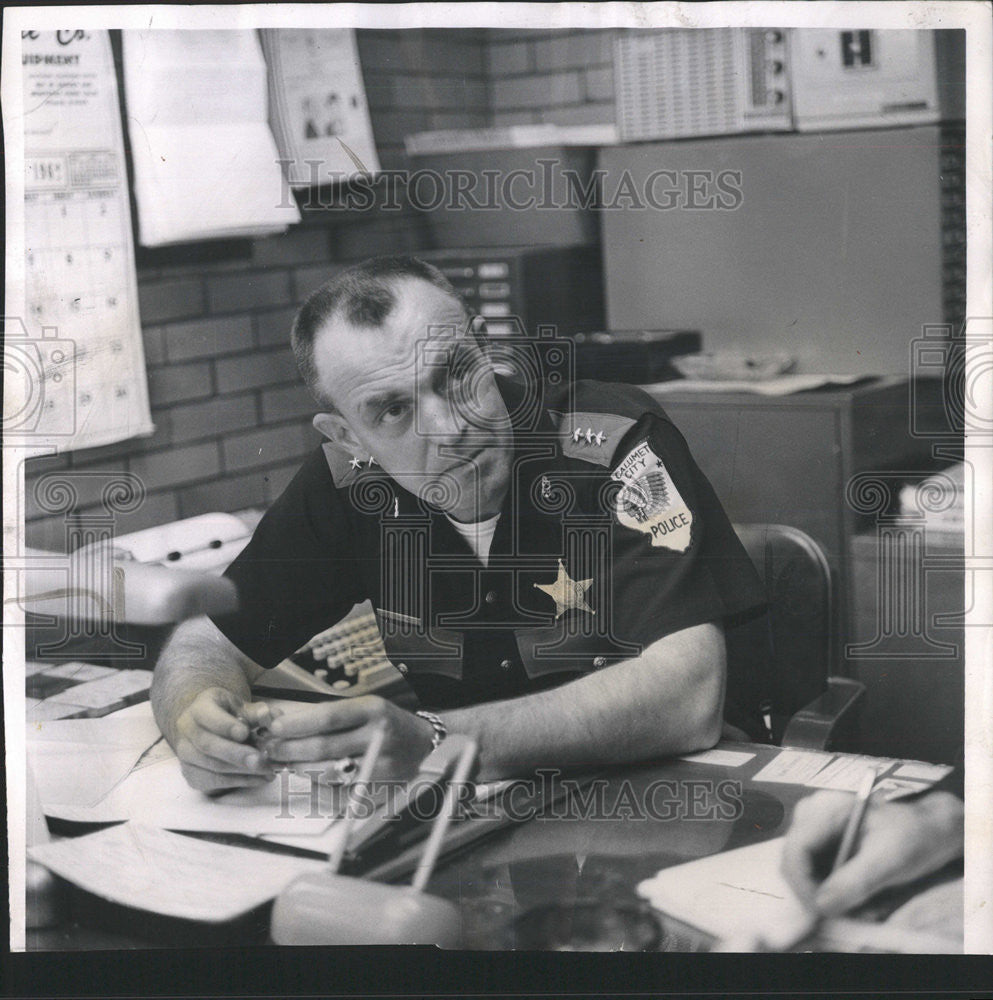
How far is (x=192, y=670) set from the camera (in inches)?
88.0

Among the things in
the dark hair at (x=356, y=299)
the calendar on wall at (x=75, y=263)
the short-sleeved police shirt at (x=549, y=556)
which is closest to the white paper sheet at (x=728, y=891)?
the short-sleeved police shirt at (x=549, y=556)

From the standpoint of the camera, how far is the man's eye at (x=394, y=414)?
220 cm

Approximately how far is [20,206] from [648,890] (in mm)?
1550

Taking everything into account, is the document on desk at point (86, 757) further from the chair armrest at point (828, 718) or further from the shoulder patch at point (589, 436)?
the chair armrest at point (828, 718)

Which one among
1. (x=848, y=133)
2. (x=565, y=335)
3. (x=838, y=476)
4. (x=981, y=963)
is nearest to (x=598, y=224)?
(x=565, y=335)

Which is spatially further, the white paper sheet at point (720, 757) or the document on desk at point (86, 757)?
the document on desk at point (86, 757)

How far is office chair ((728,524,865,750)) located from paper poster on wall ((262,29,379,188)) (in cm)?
92

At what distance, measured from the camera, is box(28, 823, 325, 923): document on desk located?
2.09 m

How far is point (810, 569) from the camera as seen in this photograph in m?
2.23

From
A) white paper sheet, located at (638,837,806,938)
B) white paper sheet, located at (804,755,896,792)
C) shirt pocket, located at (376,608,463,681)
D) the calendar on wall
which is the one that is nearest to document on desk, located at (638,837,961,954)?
white paper sheet, located at (638,837,806,938)

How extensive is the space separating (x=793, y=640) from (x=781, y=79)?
A: 95 cm

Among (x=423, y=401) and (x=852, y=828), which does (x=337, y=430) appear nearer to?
(x=423, y=401)

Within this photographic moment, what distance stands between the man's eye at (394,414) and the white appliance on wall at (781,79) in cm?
59

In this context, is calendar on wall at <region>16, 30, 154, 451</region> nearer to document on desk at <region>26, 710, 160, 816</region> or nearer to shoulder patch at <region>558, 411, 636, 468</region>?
document on desk at <region>26, 710, 160, 816</region>
